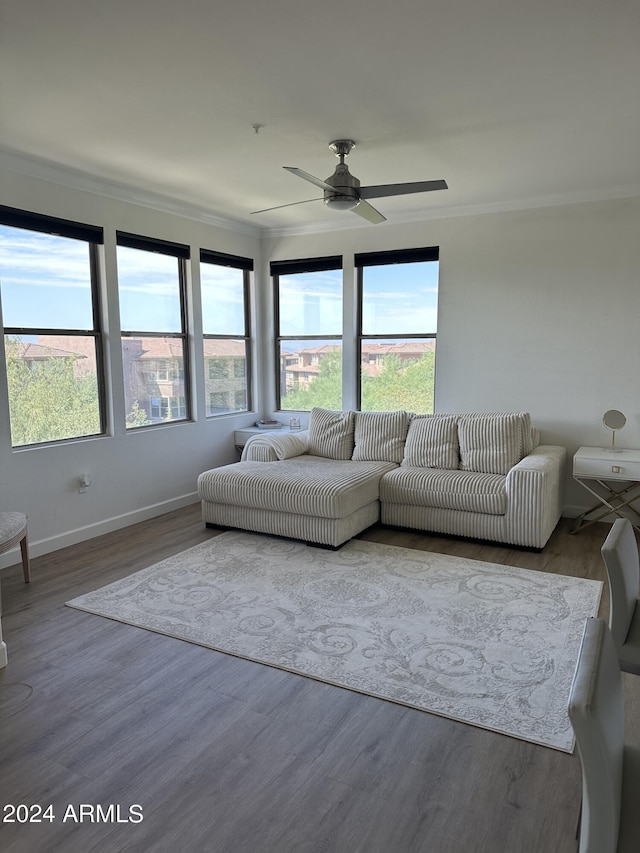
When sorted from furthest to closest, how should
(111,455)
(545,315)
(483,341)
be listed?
(483,341)
(545,315)
(111,455)

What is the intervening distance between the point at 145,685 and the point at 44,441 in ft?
7.85

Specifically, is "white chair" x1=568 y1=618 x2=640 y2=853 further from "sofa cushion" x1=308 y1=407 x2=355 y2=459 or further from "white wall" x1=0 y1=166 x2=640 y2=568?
"sofa cushion" x1=308 y1=407 x2=355 y2=459

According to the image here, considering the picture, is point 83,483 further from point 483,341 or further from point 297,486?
point 483,341

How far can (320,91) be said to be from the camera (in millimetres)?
2904

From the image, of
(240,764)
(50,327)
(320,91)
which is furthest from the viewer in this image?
(50,327)

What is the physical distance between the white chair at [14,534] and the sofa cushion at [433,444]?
2.96m

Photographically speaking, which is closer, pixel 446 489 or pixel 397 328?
pixel 446 489

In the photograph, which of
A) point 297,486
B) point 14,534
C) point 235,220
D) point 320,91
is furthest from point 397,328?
point 14,534

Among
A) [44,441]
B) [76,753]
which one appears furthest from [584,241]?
[76,753]

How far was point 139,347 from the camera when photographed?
5.10m

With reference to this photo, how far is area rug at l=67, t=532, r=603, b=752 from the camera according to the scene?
8.22ft

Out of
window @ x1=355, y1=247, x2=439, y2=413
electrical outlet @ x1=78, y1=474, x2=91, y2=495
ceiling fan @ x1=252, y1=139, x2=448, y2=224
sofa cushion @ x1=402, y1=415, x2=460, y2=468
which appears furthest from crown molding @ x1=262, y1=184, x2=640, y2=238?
electrical outlet @ x1=78, y1=474, x2=91, y2=495

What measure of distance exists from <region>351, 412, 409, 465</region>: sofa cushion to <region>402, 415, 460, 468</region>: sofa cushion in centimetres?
10

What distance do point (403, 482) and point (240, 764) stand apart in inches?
113
